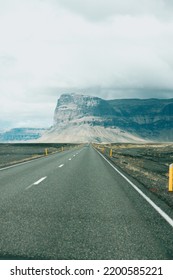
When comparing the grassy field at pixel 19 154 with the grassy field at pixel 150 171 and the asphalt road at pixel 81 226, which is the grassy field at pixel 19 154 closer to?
the grassy field at pixel 150 171

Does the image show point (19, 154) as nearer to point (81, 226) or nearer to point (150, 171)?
point (150, 171)

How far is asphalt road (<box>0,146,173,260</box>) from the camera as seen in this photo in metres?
4.99

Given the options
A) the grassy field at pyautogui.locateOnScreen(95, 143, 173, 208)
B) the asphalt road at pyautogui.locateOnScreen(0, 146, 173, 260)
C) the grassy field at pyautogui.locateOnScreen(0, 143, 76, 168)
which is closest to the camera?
the asphalt road at pyautogui.locateOnScreen(0, 146, 173, 260)

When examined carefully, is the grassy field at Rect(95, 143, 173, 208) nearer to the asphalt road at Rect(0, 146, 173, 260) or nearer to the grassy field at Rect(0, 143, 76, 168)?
the asphalt road at Rect(0, 146, 173, 260)

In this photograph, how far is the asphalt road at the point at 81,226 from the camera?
16.4 feet

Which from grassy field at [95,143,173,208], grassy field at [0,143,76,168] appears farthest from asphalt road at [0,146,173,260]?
grassy field at [0,143,76,168]

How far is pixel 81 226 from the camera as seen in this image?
6438 mm

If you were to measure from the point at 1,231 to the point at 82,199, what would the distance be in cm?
366

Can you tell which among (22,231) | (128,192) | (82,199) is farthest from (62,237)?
(128,192)

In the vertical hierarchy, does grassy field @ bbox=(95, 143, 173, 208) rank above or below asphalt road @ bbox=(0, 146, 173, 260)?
below

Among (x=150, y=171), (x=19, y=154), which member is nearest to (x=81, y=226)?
(x=150, y=171)
